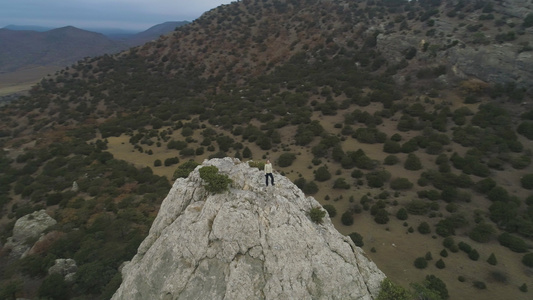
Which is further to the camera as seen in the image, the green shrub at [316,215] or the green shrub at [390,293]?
the green shrub at [316,215]

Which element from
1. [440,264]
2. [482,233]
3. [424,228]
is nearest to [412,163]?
[424,228]

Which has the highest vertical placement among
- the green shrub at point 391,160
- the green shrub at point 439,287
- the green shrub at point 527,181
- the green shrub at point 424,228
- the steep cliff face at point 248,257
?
the steep cliff face at point 248,257

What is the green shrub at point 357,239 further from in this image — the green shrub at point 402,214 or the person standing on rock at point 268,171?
the person standing on rock at point 268,171

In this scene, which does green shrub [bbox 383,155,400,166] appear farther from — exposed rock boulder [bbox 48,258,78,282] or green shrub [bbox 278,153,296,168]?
exposed rock boulder [bbox 48,258,78,282]

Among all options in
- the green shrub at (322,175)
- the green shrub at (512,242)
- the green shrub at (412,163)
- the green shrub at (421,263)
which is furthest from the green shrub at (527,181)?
the green shrub at (322,175)

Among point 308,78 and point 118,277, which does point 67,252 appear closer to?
point 118,277

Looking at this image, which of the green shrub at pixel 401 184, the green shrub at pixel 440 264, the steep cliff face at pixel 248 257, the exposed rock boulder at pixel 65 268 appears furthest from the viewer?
the green shrub at pixel 401 184
